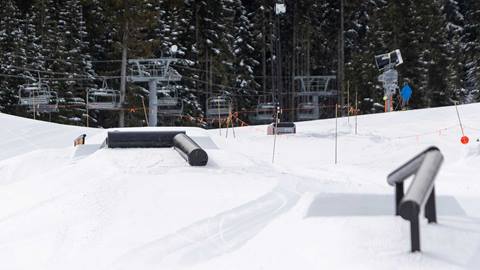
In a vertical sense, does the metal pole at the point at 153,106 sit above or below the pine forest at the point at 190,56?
below

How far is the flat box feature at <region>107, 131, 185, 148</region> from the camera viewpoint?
10727 mm

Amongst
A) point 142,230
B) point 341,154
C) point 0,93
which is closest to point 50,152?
point 341,154

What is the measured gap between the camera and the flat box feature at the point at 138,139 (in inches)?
422

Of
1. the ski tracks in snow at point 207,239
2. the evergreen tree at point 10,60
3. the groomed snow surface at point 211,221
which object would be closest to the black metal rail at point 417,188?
the groomed snow surface at point 211,221

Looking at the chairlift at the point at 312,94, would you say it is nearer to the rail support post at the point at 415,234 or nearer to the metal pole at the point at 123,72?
the metal pole at the point at 123,72

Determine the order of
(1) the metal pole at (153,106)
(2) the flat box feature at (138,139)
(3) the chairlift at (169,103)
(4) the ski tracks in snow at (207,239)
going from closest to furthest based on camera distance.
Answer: (4) the ski tracks in snow at (207,239), (2) the flat box feature at (138,139), (1) the metal pole at (153,106), (3) the chairlift at (169,103)

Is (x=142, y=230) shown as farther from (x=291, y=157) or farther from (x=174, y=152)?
(x=291, y=157)

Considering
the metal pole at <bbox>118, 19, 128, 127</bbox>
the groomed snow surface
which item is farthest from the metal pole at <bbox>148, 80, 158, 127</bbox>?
the groomed snow surface

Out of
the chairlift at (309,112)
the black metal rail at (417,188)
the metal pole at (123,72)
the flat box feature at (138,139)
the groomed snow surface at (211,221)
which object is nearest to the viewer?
the black metal rail at (417,188)

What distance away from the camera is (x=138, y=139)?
10852mm

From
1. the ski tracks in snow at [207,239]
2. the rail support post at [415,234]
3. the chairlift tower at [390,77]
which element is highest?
the chairlift tower at [390,77]

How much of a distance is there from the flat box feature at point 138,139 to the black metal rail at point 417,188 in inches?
225

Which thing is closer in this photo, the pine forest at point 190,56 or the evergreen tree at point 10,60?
the pine forest at point 190,56

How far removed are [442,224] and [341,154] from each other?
13.8 metres
